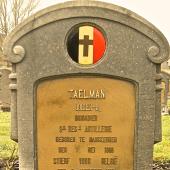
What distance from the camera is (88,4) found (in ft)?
15.0

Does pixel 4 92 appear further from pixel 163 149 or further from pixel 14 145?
pixel 163 149

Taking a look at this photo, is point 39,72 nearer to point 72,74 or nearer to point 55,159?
point 72,74

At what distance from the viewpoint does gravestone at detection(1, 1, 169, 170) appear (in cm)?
460

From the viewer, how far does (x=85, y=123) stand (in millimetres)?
4703

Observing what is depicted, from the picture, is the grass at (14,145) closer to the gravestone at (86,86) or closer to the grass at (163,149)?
the grass at (163,149)

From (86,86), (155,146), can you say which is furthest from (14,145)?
(86,86)

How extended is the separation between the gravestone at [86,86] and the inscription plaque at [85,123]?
1 centimetres

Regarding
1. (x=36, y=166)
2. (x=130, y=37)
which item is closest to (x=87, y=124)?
(x=36, y=166)

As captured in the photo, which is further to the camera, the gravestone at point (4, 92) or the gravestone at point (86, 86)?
the gravestone at point (4, 92)

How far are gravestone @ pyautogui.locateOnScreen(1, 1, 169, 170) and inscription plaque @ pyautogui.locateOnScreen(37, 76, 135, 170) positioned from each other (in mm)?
10

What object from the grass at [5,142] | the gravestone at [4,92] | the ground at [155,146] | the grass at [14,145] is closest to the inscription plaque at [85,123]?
the ground at [155,146]

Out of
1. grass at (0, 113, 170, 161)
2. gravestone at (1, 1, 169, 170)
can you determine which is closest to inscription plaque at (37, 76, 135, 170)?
gravestone at (1, 1, 169, 170)

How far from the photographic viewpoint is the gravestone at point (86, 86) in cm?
460

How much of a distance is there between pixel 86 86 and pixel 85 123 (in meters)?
0.38
